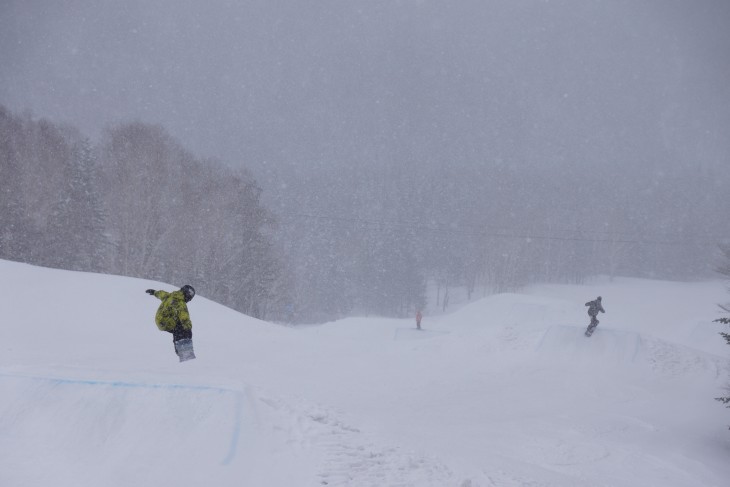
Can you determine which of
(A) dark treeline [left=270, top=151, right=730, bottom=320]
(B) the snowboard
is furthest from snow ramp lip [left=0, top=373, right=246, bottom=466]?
(A) dark treeline [left=270, top=151, right=730, bottom=320]

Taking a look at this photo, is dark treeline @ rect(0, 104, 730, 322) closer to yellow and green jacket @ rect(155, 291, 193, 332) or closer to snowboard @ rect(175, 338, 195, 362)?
snowboard @ rect(175, 338, 195, 362)

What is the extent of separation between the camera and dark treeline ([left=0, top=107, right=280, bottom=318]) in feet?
97.3

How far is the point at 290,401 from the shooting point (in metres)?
7.23

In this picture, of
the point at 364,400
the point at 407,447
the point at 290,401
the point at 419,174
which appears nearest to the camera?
the point at 407,447

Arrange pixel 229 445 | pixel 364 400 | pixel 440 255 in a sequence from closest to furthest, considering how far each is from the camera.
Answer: pixel 229 445 < pixel 364 400 < pixel 440 255

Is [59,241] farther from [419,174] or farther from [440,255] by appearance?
[419,174]

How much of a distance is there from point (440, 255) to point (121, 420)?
79.9 m

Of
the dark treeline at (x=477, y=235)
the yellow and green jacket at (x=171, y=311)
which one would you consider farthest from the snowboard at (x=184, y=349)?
the dark treeline at (x=477, y=235)

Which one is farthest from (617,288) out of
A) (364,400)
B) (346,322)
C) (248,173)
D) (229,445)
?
(229,445)

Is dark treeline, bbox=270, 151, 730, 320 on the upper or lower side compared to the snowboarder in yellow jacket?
upper

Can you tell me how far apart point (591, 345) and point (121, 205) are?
31.5 metres

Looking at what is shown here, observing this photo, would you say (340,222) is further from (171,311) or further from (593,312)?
(171,311)

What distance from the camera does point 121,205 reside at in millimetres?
31516

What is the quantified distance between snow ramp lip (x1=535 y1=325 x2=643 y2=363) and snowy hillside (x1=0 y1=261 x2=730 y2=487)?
8cm
